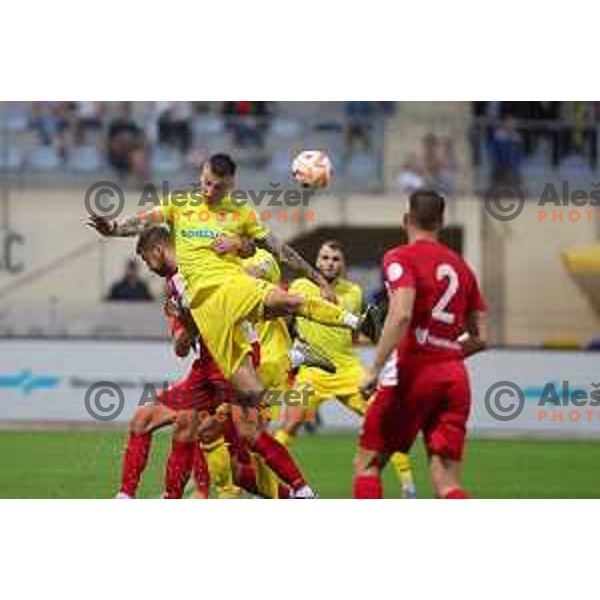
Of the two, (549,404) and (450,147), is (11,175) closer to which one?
(450,147)

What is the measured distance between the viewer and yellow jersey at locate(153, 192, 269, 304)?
1175cm

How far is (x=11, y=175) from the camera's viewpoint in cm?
2038

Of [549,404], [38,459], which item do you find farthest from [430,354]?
[549,404]

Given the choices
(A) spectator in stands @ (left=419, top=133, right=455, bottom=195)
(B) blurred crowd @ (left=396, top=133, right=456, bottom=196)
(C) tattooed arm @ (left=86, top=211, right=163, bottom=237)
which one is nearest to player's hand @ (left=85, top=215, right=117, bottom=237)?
(C) tattooed arm @ (left=86, top=211, right=163, bottom=237)

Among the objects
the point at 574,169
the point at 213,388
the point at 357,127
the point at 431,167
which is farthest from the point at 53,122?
the point at 213,388

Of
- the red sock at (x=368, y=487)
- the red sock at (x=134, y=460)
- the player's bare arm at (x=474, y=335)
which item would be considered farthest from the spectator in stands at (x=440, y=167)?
the red sock at (x=368, y=487)

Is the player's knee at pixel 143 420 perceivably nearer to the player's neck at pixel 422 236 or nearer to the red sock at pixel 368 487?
the red sock at pixel 368 487

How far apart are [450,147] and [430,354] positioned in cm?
1127

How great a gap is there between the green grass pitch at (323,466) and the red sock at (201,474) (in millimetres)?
648

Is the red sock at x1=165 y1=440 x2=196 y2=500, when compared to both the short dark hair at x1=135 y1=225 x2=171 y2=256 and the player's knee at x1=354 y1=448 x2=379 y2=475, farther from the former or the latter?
the player's knee at x1=354 y1=448 x2=379 y2=475

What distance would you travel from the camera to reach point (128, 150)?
66.5 feet

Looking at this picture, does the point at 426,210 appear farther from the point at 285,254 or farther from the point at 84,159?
the point at 84,159

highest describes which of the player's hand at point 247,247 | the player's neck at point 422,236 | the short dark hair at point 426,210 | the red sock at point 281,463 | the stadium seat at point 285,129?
the stadium seat at point 285,129

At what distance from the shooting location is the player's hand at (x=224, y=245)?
1184cm
